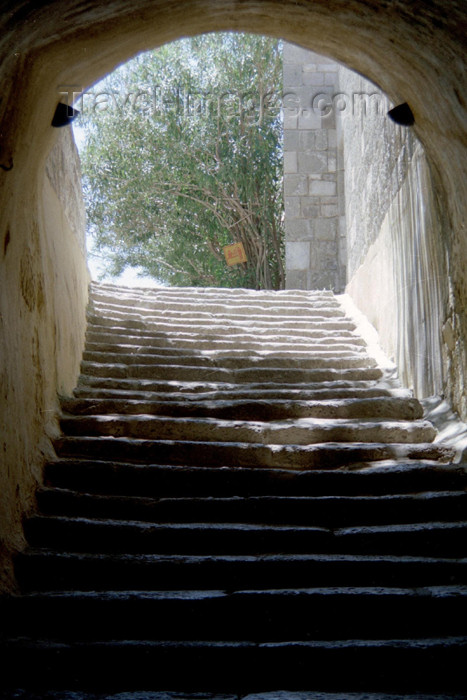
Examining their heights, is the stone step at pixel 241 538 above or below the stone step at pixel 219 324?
below

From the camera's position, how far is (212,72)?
13.0m

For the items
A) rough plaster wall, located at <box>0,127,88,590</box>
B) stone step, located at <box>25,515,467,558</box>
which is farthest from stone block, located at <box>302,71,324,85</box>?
stone step, located at <box>25,515,467,558</box>

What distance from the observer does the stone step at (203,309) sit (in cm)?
697

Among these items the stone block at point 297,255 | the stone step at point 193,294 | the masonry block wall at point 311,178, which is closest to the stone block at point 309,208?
the masonry block wall at point 311,178

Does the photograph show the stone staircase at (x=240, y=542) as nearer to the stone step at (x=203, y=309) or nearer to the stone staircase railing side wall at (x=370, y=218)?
the stone staircase railing side wall at (x=370, y=218)

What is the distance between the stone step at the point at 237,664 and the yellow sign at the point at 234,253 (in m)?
9.97

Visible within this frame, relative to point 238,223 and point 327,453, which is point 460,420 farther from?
point 238,223

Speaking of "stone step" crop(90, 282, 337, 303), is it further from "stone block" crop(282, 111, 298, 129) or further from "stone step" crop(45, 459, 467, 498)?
"stone block" crop(282, 111, 298, 129)

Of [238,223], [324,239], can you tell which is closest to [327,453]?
[324,239]

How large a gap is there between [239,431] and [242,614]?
1619 mm

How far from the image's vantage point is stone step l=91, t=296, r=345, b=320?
6.97 m

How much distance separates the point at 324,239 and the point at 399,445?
24.4ft

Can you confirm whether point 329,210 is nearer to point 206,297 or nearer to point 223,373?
point 206,297

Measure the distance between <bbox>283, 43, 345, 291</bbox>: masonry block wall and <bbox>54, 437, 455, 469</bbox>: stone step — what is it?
7096 mm
